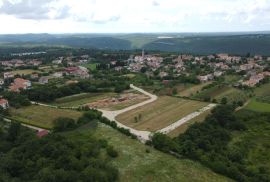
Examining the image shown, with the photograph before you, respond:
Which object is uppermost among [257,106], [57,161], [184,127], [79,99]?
[57,161]

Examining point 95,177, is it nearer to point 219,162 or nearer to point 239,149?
point 219,162

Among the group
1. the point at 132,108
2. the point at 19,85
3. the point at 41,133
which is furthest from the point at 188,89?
the point at 41,133

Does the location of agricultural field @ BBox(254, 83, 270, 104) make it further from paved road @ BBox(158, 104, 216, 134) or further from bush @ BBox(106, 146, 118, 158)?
bush @ BBox(106, 146, 118, 158)

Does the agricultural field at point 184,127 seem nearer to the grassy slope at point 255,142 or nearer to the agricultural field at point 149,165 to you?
the grassy slope at point 255,142

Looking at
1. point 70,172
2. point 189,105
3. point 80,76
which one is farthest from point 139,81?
point 70,172

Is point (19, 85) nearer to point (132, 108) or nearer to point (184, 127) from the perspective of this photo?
Answer: point (132, 108)

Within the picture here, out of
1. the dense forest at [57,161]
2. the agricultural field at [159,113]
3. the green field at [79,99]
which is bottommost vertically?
the green field at [79,99]

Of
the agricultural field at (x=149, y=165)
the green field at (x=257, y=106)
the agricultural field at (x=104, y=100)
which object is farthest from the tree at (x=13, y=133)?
the green field at (x=257, y=106)
